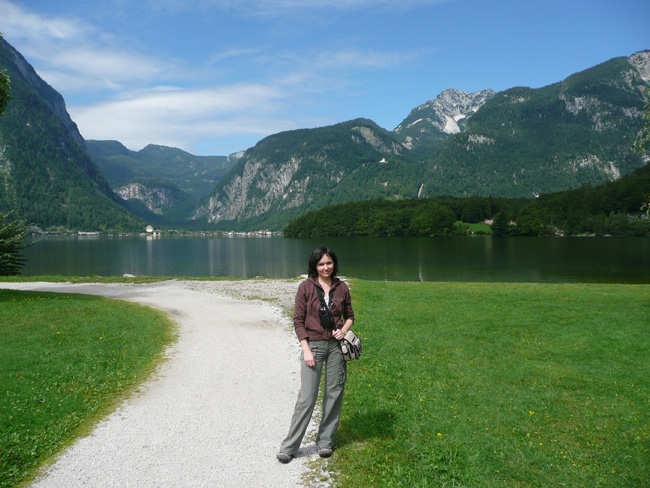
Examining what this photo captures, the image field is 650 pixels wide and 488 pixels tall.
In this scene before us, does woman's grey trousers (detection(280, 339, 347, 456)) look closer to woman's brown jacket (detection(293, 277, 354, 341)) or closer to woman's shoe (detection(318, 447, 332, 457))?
woman's shoe (detection(318, 447, 332, 457))

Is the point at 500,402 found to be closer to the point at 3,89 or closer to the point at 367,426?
the point at 367,426

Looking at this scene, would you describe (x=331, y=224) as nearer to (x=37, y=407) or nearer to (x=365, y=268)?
(x=365, y=268)

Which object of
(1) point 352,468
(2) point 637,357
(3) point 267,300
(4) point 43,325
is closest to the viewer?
(1) point 352,468

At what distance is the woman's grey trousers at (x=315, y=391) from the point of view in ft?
22.1

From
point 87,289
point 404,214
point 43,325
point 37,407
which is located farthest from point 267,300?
point 404,214

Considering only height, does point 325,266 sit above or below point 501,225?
below

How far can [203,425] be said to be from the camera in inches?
317

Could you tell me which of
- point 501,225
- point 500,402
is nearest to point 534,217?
point 501,225

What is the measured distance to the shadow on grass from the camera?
770 centimetres

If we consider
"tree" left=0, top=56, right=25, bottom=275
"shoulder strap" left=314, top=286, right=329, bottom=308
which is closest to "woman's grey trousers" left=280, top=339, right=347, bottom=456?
"shoulder strap" left=314, top=286, right=329, bottom=308

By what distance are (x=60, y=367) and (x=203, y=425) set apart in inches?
223

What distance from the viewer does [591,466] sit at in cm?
679

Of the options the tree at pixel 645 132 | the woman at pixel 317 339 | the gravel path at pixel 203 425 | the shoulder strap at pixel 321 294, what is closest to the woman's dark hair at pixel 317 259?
the woman at pixel 317 339

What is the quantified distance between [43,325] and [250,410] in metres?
11.2
